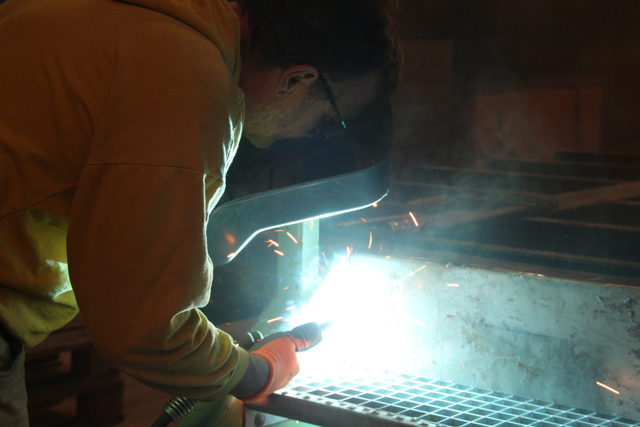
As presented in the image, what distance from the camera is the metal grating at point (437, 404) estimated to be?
110 centimetres

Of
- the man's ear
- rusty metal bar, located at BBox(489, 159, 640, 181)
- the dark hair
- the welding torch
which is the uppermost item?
the dark hair

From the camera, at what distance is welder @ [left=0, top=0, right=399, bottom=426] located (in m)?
0.75

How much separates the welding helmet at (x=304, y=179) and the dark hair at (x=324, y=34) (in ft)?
0.56

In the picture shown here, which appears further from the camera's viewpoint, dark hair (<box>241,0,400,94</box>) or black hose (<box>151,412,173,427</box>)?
black hose (<box>151,412,173,427</box>)

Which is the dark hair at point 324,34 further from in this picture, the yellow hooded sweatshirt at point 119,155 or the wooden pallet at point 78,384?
the wooden pallet at point 78,384

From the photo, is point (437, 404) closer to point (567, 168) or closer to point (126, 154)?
point (126, 154)

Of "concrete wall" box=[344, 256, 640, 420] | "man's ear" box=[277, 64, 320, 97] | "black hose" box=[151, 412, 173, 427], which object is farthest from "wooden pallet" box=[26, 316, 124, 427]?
"man's ear" box=[277, 64, 320, 97]

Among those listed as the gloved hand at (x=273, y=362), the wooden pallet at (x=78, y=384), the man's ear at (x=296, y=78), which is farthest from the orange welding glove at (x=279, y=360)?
the wooden pallet at (x=78, y=384)

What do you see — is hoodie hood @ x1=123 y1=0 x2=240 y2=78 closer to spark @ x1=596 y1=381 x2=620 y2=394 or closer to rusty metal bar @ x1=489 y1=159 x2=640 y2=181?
spark @ x1=596 y1=381 x2=620 y2=394

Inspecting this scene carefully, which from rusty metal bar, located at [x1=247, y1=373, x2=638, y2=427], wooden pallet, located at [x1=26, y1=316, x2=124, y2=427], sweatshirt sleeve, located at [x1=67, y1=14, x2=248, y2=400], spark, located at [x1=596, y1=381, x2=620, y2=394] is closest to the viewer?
sweatshirt sleeve, located at [x1=67, y1=14, x2=248, y2=400]

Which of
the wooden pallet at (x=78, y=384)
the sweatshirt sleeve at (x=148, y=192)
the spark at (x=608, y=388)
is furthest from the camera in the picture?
the wooden pallet at (x=78, y=384)

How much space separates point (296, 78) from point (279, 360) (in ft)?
2.00

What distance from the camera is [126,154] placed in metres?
0.73

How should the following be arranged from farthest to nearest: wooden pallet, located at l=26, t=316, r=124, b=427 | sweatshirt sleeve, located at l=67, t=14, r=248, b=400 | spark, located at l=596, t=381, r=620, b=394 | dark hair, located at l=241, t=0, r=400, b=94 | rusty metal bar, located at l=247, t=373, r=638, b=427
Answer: wooden pallet, located at l=26, t=316, r=124, b=427 → spark, located at l=596, t=381, r=620, b=394 → rusty metal bar, located at l=247, t=373, r=638, b=427 → dark hair, located at l=241, t=0, r=400, b=94 → sweatshirt sleeve, located at l=67, t=14, r=248, b=400
